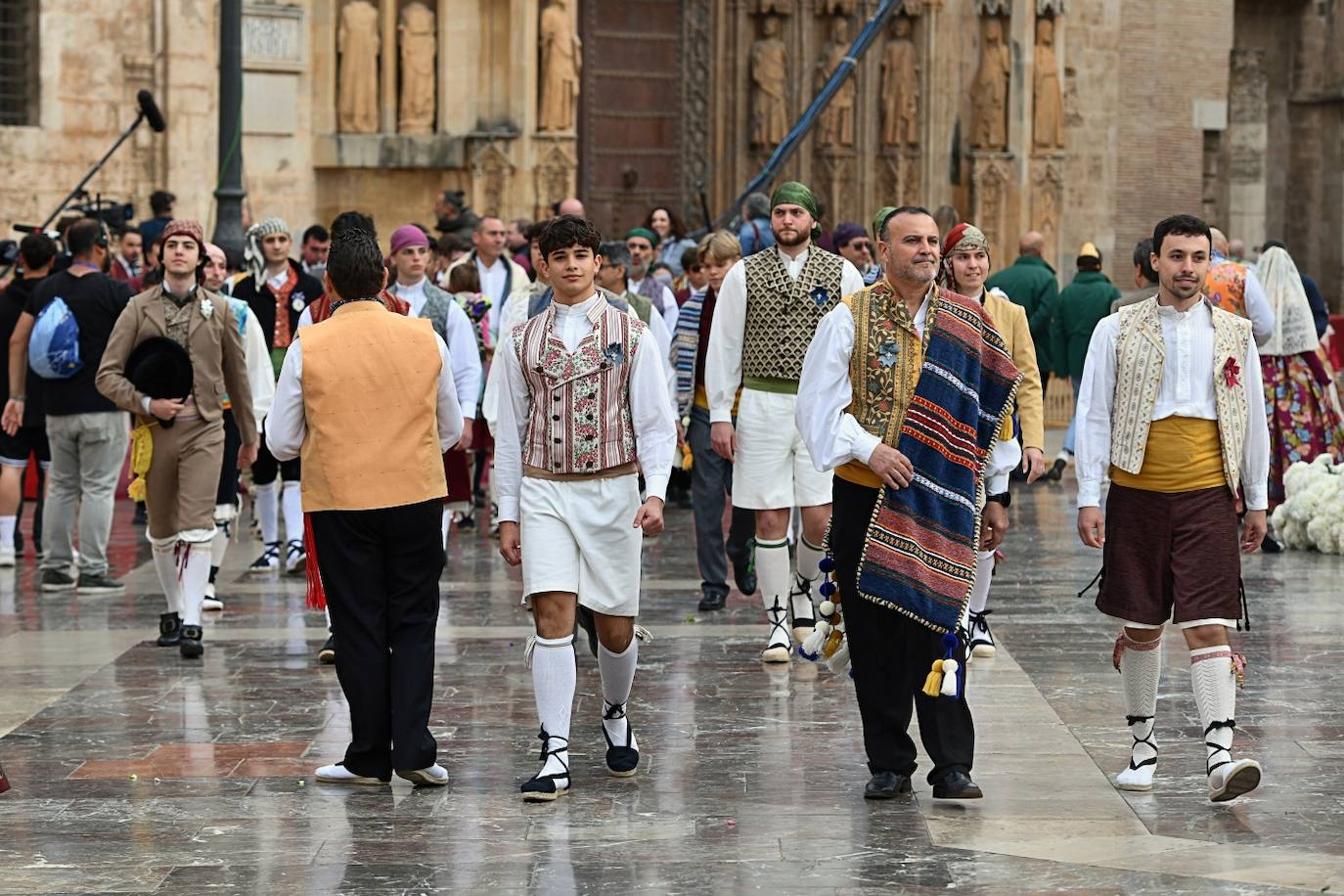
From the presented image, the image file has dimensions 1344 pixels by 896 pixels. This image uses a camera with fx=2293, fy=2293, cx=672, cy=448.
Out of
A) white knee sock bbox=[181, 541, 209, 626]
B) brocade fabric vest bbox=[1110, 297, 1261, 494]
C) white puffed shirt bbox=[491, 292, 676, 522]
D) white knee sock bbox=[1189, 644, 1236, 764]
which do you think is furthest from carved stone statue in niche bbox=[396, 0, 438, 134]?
white knee sock bbox=[1189, 644, 1236, 764]

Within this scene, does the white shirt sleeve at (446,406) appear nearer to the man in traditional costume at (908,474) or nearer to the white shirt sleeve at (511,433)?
the white shirt sleeve at (511,433)

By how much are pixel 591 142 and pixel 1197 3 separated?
37.2 feet

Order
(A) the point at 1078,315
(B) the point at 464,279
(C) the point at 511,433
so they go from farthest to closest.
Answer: (A) the point at 1078,315 → (B) the point at 464,279 → (C) the point at 511,433

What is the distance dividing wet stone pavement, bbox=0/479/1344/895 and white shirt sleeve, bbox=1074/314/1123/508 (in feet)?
3.60

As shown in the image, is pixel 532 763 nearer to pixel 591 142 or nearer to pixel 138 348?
pixel 138 348

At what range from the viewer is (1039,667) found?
10352 millimetres

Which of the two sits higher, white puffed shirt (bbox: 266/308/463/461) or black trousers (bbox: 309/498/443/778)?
white puffed shirt (bbox: 266/308/463/461)

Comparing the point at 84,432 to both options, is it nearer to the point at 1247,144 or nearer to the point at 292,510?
the point at 292,510

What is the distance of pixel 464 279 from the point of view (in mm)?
14961

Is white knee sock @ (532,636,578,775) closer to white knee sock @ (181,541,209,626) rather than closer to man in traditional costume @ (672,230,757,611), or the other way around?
white knee sock @ (181,541,209,626)

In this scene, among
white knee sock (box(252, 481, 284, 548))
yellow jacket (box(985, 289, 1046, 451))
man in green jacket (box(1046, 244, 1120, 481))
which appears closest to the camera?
yellow jacket (box(985, 289, 1046, 451))

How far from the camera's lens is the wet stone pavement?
6.80 meters

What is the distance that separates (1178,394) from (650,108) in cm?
1847

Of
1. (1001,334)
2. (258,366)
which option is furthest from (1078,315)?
(1001,334)
